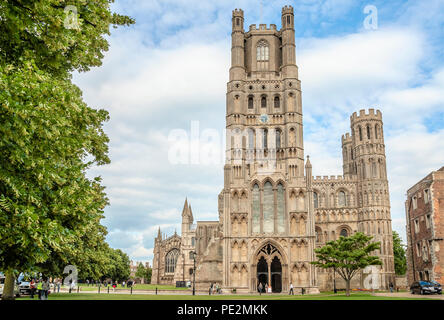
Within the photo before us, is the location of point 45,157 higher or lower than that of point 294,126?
lower

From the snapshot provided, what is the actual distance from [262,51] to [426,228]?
110ft

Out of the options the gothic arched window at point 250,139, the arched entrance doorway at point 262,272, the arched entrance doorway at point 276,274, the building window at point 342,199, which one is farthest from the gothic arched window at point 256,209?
the building window at point 342,199

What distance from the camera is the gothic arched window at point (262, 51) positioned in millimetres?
59719

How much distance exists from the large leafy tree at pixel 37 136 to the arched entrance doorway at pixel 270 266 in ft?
129

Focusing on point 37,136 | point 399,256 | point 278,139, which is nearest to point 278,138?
point 278,139

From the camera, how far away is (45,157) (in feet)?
34.9

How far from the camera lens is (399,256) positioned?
262 ft

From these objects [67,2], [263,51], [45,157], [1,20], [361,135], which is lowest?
[45,157]

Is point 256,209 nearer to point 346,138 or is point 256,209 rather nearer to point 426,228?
point 426,228

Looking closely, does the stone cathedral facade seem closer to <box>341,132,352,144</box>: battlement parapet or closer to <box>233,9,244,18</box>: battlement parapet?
<box>233,9,244,18</box>: battlement parapet

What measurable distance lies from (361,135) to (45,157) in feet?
250

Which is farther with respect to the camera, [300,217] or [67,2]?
[300,217]
